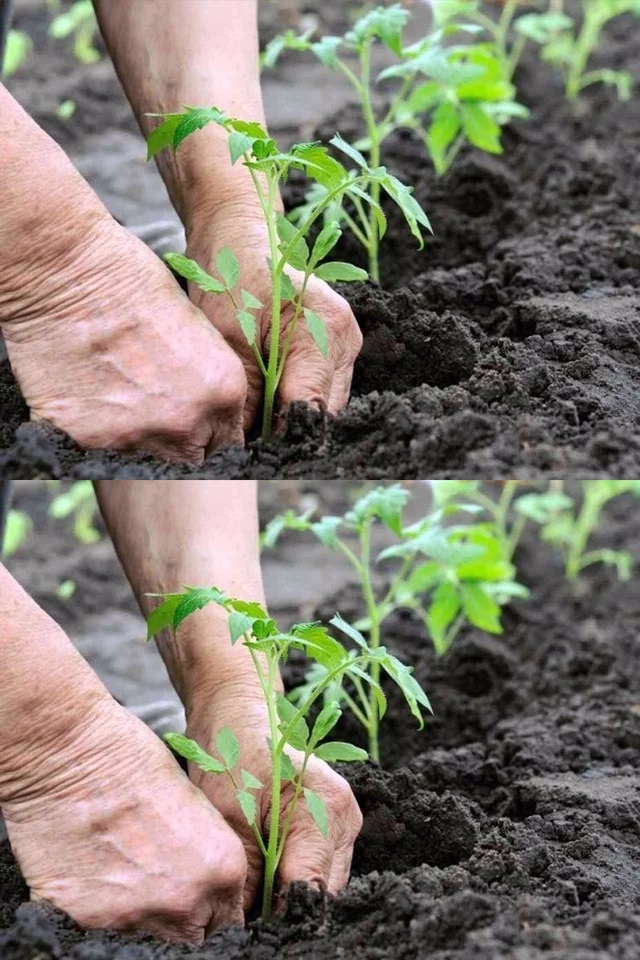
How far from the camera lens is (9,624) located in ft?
5.94

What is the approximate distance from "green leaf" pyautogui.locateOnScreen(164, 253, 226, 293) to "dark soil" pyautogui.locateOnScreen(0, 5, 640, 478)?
21cm

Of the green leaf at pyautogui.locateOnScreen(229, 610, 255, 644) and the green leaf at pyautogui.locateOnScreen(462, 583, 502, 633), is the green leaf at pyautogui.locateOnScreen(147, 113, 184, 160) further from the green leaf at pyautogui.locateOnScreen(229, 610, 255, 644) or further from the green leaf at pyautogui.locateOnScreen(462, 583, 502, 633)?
the green leaf at pyautogui.locateOnScreen(462, 583, 502, 633)

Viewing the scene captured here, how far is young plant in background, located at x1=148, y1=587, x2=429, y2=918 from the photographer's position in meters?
1.71

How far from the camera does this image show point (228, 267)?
198 cm

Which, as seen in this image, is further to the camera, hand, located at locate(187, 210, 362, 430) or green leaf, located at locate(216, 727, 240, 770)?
hand, located at locate(187, 210, 362, 430)

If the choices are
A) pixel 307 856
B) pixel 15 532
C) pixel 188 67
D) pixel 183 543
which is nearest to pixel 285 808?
pixel 307 856

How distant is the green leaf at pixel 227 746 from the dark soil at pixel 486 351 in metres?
0.35

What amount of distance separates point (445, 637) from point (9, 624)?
4.69 ft

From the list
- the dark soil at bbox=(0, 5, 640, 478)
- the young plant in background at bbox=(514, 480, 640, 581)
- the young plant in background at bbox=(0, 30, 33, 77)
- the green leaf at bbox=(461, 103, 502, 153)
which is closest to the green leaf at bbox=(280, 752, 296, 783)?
the dark soil at bbox=(0, 5, 640, 478)

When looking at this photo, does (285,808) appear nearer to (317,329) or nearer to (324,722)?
(324,722)

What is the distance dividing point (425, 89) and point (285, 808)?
1862 millimetres

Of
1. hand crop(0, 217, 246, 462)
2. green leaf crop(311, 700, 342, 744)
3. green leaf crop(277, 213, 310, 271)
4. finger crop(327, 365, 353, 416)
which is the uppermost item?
green leaf crop(277, 213, 310, 271)

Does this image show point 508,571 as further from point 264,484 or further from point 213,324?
point 264,484

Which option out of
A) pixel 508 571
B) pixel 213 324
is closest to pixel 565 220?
pixel 508 571
